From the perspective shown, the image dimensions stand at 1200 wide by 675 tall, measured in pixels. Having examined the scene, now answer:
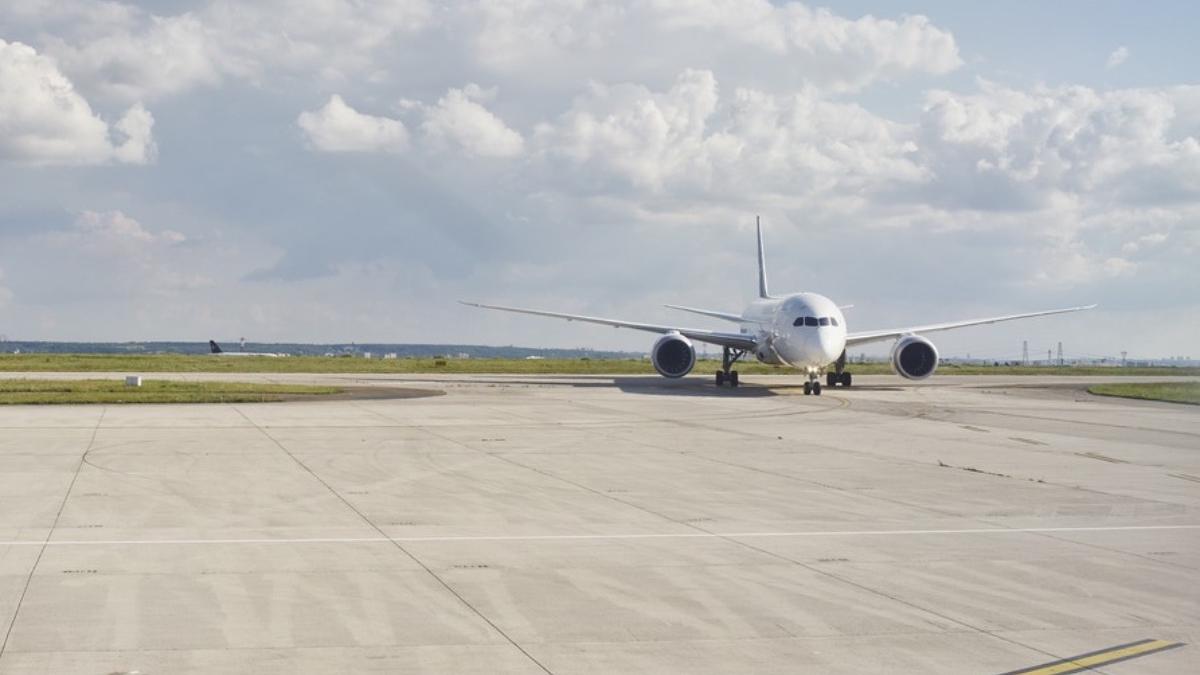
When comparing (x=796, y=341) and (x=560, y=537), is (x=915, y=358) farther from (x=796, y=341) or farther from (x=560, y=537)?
(x=560, y=537)

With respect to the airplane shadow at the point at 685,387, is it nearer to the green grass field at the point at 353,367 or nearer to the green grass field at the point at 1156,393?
the green grass field at the point at 1156,393

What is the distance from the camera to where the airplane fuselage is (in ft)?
144

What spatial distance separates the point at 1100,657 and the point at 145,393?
3743cm

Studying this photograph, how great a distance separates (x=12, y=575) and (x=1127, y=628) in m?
9.10

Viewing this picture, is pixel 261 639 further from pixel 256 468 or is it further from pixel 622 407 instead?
pixel 622 407

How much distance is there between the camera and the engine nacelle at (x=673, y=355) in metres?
50.3

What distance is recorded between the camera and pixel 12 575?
10375 mm

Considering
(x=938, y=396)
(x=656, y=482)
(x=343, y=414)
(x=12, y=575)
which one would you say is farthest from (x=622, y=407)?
(x=12, y=575)

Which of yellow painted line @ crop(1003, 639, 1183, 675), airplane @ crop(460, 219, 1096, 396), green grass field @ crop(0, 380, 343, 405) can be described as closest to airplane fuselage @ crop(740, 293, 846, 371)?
airplane @ crop(460, 219, 1096, 396)

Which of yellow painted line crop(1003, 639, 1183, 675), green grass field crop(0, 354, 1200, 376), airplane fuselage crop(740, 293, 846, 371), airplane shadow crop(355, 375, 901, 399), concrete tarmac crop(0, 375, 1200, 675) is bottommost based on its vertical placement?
yellow painted line crop(1003, 639, 1183, 675)

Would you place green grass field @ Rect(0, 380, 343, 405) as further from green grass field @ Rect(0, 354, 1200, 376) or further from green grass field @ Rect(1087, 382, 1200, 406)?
green grass field @ Rect(1087, 382, 1200, 406)

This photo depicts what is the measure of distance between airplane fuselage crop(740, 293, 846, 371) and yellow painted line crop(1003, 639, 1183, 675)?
1392 inches

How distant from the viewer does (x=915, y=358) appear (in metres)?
49.6

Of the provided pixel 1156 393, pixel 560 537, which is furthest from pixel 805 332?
pixel 560 537
